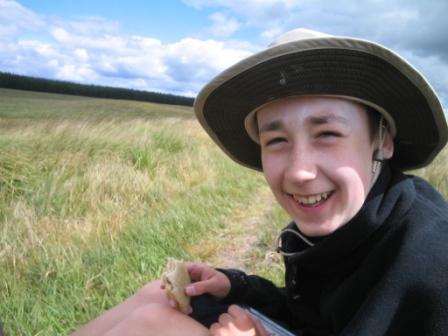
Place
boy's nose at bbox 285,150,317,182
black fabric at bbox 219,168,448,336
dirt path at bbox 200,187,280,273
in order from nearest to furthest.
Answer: black fabric at bbox 219,168,448,336 < boy's nose at bbox 285,150,317,182 < dirt path at bbox 200,187,280,273

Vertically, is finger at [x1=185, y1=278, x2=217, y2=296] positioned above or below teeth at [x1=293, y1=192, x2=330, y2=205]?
below

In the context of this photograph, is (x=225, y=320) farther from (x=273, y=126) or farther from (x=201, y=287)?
(x=273, y=126)

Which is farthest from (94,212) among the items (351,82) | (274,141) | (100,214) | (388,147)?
(351,82)

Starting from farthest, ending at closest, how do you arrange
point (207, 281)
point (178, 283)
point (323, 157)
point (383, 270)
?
1. point (207, 281)
2. point (178, 283)
3. point (323, 157)
4. point (383, 270)

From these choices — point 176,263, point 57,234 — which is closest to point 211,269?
point 176,263

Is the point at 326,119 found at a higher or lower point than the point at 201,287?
higher

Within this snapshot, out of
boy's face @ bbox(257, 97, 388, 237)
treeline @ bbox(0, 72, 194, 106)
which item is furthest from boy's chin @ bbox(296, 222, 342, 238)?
treeline @ bbox(0, 72, 194, 106)

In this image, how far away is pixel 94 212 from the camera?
15.0 feet

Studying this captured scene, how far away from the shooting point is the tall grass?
118 inches

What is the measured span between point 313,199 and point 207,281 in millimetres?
629

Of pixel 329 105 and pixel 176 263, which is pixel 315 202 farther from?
pixel 176 263

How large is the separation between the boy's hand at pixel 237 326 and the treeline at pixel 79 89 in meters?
68.5

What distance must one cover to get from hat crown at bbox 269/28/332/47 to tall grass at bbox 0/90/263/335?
6.53ft

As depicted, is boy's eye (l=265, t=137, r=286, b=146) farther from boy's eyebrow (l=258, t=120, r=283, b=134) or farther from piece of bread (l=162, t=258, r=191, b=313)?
piece of bread (l=162, t=258, r=191, b=313)
